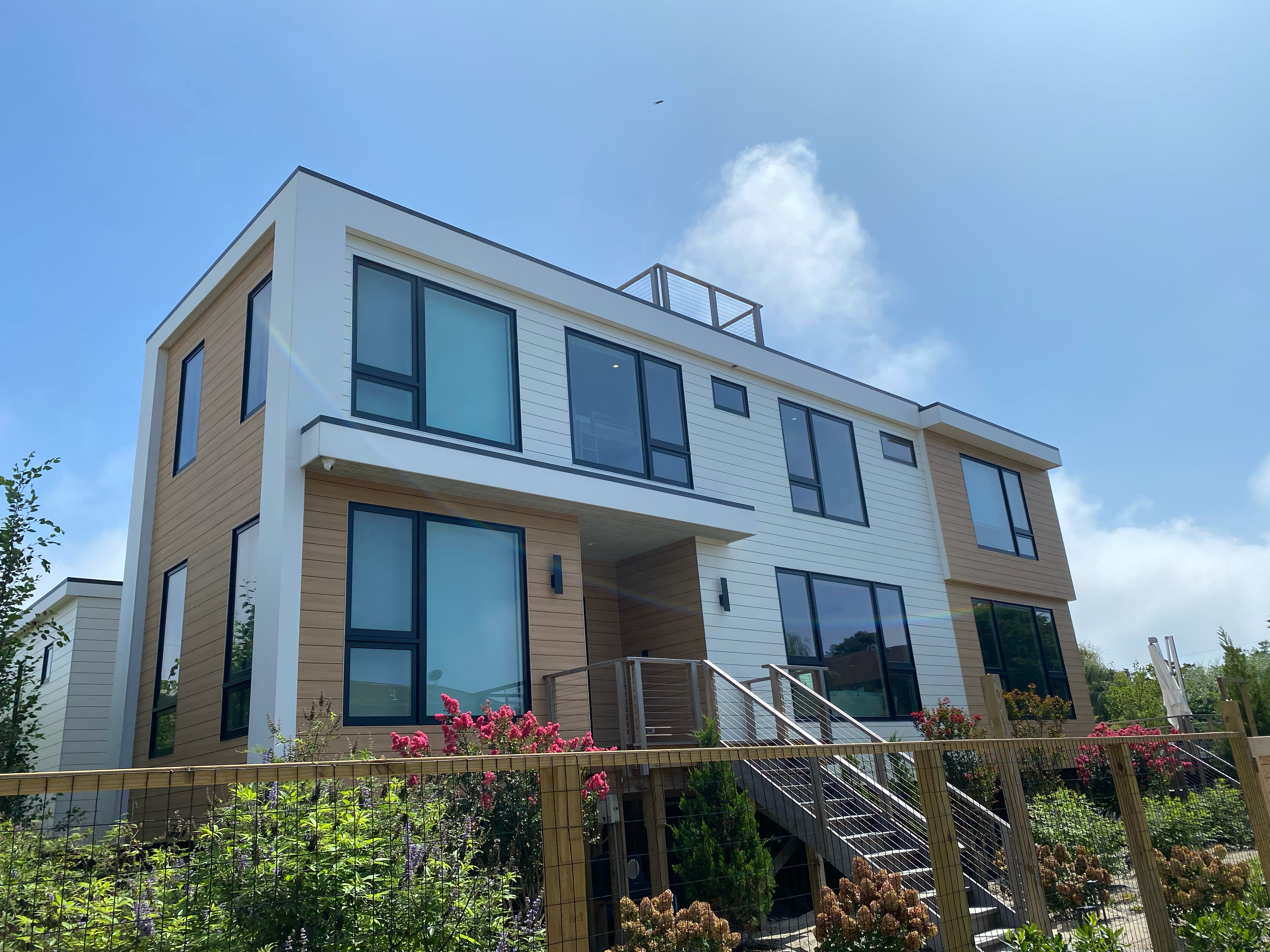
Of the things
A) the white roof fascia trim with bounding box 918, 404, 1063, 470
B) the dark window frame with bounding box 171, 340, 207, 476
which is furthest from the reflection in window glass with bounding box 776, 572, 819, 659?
the dark window frame with bounding box 171, 340, 207, 476

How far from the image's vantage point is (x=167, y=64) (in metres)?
10.6

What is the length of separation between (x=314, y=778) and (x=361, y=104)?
10789 mm

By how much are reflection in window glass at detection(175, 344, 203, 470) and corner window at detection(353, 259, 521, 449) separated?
271 cm

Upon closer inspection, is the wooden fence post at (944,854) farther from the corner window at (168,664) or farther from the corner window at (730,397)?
the corner window at (730,397)

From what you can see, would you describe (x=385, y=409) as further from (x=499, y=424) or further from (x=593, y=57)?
(x=593, y=57)

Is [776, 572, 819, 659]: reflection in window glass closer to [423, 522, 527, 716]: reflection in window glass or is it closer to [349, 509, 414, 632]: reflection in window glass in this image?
[423, 522, 527, 716]: reflection in window glass

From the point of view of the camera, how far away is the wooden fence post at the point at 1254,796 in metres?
6.75

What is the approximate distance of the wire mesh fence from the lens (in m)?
3.14

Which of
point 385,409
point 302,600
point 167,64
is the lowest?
point 302,600

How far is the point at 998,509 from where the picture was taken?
17469 mm

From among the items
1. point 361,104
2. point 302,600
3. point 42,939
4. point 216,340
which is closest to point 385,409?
point 302,600

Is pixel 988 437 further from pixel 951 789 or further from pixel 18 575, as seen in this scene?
pixel 18 575

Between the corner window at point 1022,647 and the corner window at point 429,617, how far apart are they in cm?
940

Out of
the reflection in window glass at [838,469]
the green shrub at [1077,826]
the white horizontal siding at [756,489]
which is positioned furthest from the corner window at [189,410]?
the green shrub at [1077,826]
